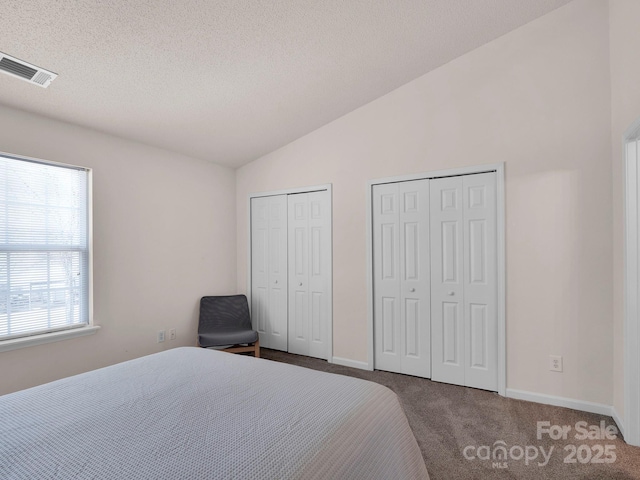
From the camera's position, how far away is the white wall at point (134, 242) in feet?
8.66

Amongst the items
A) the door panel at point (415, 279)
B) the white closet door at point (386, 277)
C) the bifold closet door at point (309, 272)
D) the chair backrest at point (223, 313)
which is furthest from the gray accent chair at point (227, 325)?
the door panel at point (415, 279)

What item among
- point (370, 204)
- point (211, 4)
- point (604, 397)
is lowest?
point (604, 397)

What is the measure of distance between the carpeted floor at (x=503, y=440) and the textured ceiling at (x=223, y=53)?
2840 millimetres

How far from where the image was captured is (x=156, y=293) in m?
3.52

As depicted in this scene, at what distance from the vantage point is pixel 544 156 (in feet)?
8.95

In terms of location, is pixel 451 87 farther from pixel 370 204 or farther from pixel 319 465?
pixel 319 465

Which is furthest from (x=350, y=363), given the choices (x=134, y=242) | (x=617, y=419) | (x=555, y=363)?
(x=134, y=242)

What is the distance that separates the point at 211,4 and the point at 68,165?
6.19 feet

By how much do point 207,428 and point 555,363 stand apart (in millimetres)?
2718

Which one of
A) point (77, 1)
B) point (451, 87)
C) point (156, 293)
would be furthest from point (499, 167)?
point (156, 293)

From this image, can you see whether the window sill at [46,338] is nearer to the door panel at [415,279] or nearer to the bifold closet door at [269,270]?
the bifold closet door at [269,270]

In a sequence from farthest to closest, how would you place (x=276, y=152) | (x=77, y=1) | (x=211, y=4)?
1. (x=276, y=152)
2. (x=211, y=4)
3. (x=77, y=1)

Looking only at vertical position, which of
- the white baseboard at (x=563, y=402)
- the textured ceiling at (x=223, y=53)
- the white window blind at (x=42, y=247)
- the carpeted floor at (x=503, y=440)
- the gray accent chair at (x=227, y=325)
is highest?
the textured ceiling at (x=223, y=53)

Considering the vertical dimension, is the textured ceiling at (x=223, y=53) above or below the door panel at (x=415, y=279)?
above
